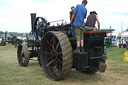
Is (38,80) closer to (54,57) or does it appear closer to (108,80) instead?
(54,57)

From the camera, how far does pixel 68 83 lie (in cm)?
466

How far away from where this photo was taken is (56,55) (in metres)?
4.89

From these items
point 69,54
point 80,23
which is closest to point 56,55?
point 69,54

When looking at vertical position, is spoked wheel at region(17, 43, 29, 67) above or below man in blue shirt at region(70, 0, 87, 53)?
below

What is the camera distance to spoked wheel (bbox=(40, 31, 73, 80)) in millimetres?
4386

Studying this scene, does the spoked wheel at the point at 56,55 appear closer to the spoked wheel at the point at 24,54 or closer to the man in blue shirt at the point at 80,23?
the man in blue shirt at the point at 80,23

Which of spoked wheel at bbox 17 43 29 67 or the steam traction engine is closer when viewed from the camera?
the steam traction engine

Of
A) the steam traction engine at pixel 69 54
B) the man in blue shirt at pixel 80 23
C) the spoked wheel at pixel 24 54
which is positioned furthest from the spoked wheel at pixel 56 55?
the spoked wheel at pixel 24 54

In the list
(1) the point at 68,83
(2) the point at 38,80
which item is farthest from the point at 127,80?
(2) the point at 38,80

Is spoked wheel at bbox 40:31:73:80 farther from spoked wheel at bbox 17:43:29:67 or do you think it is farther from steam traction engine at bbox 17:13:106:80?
spoked wheel at bbox 17:43:29:67

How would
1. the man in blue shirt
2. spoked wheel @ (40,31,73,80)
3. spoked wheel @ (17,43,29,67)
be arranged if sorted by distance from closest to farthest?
spoked wheel @ (40,31,73,80) < the man in blue shirt < spoked wheel @ (17,43,29,67)

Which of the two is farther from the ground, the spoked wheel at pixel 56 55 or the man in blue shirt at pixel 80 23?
the man in blue shirt at pixel 80 23

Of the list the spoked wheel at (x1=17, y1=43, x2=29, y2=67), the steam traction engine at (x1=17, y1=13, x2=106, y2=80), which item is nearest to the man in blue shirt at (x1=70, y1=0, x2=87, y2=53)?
the steam traction engine at (x1=17, y1=13, x2=106, y2=80)

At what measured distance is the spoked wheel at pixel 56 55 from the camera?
4386 mm
